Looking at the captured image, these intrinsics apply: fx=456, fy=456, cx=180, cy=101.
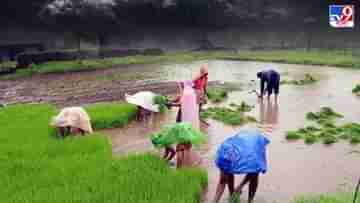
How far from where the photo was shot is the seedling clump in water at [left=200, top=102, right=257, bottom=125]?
10.5 meters

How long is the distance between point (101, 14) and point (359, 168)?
23.2 m

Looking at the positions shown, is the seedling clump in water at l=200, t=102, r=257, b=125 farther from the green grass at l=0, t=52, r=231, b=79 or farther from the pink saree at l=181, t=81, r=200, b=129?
the green grass at l=0, t=52, r=231, b=79

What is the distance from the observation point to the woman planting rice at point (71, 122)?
25.8 ft

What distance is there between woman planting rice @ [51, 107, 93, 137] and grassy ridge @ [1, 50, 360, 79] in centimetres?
1465

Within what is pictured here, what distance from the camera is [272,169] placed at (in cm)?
702

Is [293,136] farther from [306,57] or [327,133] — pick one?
[306,57]

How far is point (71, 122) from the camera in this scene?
25.9ft

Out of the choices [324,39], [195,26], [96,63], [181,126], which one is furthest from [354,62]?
[181,126]

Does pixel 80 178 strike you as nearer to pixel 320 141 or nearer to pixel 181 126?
pixel 181 126

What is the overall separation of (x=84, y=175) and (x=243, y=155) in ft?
7.34

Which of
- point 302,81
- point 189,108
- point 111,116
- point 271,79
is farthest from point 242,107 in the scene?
point 302,81

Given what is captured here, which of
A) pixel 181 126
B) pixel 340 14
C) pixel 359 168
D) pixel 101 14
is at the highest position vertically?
pixel 101 14

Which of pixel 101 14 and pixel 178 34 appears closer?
pixel 101 14

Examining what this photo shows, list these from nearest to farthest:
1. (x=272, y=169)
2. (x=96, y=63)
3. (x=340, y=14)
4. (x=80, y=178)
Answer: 1. (x=80, y=178)
2. (x=272, y=169)
3. (x=340, y=14)
4. (x=96, y=63)
